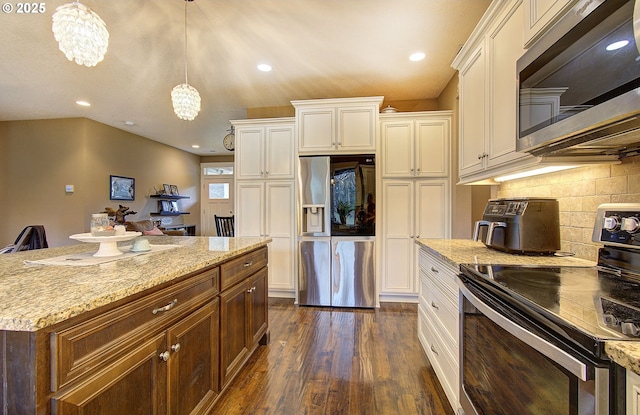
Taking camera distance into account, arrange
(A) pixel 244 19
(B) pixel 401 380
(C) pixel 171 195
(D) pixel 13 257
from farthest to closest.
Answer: (C) pixel 171 195 → (A) pixel 244 19 → (B) pixel 401 380 → (D) pixel 13 257

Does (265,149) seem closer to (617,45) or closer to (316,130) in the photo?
(316,130)

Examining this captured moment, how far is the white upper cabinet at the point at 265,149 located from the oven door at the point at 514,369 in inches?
108

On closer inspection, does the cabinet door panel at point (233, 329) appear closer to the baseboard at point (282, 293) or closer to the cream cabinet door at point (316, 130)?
the baseboard at point (282, 293)

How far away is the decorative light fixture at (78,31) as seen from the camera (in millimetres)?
1504

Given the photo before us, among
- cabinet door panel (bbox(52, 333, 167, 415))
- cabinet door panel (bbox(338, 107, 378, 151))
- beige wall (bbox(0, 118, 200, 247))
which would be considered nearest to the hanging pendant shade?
cabinet door panel (bbox(338, 107, 378, 151))

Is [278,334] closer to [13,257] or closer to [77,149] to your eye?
[13,257]

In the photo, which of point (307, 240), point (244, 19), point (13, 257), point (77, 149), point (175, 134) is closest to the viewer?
point (13, 257)

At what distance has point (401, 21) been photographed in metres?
2.30

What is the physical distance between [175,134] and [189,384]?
617 cm

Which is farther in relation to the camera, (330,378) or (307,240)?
(307,240)

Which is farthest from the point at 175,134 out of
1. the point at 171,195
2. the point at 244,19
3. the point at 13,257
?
the point at 13,257

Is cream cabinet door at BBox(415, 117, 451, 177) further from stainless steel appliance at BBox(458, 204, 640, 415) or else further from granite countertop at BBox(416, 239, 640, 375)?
stainless steel appliance at BBox(458, 204, 640, 415)

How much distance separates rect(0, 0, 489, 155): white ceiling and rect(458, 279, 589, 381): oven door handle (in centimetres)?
223

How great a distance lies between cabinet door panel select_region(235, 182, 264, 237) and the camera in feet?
12.0
